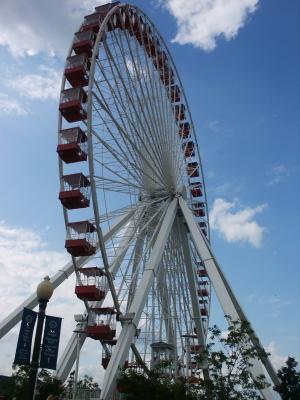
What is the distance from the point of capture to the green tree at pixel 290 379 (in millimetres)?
33156

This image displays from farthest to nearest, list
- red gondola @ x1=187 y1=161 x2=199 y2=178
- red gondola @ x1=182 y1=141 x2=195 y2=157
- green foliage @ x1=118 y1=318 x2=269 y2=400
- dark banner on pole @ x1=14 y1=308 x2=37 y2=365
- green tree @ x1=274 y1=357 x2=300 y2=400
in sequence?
red gondola @ x1=187 y1=161 x2=199 y2=178 < red gondola @ x1=182 y1=141 x2=195 y2=157 < green tree @ x1=274 y1=357 x2=300 y2=400 < green foliage @ x1=118 y1=318 x2=269 y2=400 < dark banner on pole @ x1=14 y1=308 x2=37 y2=365

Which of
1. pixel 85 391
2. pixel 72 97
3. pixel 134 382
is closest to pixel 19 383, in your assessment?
pixel 85 391

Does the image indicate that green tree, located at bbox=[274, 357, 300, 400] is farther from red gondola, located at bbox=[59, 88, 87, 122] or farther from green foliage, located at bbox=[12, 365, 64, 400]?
red gondola, located at bbox=[59, 88, 87, 122]

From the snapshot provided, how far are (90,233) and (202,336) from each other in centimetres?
1203

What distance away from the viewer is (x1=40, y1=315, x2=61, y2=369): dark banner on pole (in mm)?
10008

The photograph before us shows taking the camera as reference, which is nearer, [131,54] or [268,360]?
[268,360]

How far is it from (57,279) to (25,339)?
13.7 meters

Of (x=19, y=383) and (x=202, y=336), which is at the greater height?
(x=202, y=336)

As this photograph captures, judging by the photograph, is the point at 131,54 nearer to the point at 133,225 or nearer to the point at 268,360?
the point at 133,225

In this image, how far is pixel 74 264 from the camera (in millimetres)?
22953

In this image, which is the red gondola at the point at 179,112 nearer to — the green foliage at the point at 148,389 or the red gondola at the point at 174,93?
the red gondola at the point at 174,93

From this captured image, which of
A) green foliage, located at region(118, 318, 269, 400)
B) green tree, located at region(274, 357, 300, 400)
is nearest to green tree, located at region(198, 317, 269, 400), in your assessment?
green foliage, located at region(118, 318, 269, 400)

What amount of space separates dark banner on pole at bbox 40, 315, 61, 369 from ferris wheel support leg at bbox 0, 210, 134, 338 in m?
8.84

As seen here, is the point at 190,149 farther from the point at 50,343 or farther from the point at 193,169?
the point at 50,343
